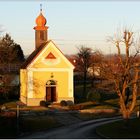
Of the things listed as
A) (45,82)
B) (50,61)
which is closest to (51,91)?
(45,82)

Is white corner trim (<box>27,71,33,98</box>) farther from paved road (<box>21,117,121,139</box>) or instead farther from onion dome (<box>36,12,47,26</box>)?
paved road (<box>21,117,121,139</box>)

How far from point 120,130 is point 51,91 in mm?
21558

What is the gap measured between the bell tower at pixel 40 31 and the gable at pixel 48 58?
567 cm

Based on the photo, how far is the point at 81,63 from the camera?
75.1m

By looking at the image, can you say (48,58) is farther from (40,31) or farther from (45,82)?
(40,31)

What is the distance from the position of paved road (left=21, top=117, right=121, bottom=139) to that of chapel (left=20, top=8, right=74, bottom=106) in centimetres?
1357

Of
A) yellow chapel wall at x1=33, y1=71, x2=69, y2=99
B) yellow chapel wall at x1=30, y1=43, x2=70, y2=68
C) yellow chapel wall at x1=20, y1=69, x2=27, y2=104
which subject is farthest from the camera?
yellow chapel wall at x1=20, y1=69, x2=27, y2=104

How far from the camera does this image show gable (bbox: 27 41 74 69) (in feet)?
176

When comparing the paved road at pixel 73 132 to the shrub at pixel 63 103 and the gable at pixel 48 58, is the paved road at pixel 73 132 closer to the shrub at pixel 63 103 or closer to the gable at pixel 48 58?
the shrub at pixel 63 103

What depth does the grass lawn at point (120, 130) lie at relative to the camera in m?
32.8

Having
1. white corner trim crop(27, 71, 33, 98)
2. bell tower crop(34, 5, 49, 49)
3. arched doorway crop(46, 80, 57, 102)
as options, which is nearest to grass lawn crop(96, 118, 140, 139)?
arched doorway crop(46, 80, 57, 102)

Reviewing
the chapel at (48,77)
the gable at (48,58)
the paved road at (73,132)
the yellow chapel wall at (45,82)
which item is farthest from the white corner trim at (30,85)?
the paved road at (73,132)

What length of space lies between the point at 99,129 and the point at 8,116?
8475 mm

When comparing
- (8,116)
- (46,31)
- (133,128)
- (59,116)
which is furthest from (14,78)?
(133,128)
